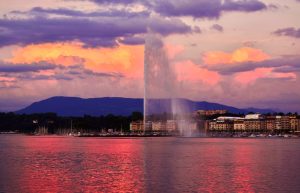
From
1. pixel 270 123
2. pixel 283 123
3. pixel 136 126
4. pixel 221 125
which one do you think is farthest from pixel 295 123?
pixel 136 126

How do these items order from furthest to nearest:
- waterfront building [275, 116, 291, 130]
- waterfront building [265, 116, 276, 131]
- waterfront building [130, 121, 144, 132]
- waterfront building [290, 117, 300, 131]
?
waterfront building [130, 121, 144, 132] < waterfront building [265, 116, 276, 131] < waterfront building [275, 116, 291, 130] < waterfront building [290, 117, 300, 131]

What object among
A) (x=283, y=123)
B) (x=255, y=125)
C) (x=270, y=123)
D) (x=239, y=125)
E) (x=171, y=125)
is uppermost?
(x=270, y=123)

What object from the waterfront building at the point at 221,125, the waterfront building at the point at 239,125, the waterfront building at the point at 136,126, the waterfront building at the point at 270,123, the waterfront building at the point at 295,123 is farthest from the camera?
the waterfront building at the point at 221,125

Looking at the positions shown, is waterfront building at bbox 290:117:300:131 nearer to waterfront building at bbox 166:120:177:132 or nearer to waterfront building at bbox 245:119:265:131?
waterfront building at bbox 245:119:265:131

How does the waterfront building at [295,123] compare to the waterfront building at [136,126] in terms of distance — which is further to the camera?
the waterfront building at [136,126]

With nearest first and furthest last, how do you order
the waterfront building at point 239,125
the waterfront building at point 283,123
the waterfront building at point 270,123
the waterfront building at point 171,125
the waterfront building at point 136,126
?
the waterfront building at point 171,125 → the waterfront building at point 283,123 → the waterfront building at point 270,123 → the waterfront building at point 239,125 → the waterfront building at point 136,126

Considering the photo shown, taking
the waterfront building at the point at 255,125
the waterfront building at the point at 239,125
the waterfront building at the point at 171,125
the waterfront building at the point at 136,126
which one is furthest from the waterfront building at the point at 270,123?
the waterfront building at the point at 136,126

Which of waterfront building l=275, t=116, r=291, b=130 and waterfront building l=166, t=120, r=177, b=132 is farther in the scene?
waterfront building l=275, t=116, r=291, b=130

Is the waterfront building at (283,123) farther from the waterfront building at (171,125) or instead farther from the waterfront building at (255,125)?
the waterfront building at (171,125)

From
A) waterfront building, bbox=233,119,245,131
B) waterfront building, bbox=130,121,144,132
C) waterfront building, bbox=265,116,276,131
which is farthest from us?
waterfront building, bbox=130,121,144,132

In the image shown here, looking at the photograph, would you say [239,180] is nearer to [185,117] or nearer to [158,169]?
[158,169]

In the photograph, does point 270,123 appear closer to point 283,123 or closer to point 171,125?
point 283,123

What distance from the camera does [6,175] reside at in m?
31.4

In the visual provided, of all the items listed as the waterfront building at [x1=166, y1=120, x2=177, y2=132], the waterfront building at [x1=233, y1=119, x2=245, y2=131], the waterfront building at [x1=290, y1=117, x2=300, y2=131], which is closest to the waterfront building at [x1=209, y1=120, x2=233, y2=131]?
the waterfront building at [x1=233, y1=119, x2=245, y2=131]
